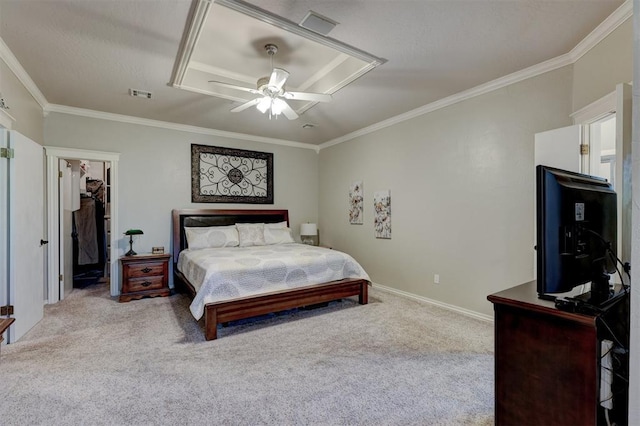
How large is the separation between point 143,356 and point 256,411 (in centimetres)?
132

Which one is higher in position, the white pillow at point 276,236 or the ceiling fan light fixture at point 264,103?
the ceiling fan light fixture at point 264,103

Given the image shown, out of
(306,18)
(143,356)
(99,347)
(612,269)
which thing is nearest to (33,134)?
(99,347)

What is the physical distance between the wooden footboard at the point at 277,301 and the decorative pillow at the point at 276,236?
172 cm

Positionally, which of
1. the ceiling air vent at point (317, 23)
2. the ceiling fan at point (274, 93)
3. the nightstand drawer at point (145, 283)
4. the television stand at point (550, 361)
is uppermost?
the ceiling air vent at point (317, 23)

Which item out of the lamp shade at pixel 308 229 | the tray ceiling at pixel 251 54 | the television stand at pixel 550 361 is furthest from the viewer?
the lamp shade at pixel 308 229

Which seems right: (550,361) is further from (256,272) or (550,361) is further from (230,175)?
(230,175)

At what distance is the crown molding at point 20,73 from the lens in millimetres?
2692

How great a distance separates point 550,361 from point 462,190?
8.91 ft

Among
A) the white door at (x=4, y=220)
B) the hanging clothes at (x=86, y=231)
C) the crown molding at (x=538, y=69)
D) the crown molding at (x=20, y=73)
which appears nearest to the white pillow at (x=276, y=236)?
the crown molding at (x=538, y=69)

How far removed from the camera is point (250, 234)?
503 cm

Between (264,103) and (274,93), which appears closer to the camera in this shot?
(274,93)

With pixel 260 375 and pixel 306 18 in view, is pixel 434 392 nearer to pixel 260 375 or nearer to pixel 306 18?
pixel 260 375

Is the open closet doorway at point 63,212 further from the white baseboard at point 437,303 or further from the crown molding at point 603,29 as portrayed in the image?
the crown molding at point 603,29

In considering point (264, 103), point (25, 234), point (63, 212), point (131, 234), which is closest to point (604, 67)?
point (264, 103)
